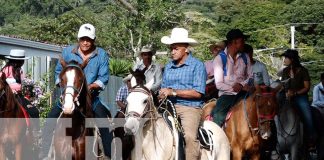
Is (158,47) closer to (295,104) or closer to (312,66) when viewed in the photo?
(295,104)

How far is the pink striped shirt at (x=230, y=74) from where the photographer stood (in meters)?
12.1

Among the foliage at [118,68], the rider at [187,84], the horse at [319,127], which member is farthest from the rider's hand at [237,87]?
the foliage at [118,68]

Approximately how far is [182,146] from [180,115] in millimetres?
558

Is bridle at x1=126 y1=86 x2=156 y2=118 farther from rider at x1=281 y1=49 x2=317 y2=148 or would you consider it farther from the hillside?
the hillside

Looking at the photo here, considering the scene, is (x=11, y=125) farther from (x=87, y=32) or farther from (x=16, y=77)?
(x=87, y=32)

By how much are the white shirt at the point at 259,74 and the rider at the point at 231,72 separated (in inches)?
6.4

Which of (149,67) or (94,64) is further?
(149,67)

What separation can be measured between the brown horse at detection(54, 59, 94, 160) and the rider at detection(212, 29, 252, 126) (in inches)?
129

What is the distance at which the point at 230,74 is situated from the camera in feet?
40.4

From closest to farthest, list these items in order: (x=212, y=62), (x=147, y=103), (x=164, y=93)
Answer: (x=147, y=103)
(x=164, y=93)
(x=212, y=62)

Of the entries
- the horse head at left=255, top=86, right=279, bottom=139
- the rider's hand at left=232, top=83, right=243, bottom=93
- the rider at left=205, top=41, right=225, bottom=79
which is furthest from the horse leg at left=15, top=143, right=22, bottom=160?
the rider at left=205, top=41, right=225, bottom=79

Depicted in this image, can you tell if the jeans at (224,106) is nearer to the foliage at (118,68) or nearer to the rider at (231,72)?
the rider at (231,72)

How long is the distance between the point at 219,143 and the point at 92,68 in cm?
237

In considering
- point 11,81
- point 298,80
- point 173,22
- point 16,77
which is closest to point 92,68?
point 11,81
